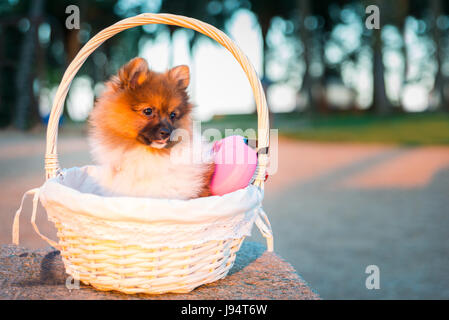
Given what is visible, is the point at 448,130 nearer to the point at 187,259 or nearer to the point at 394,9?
the point at 394,9

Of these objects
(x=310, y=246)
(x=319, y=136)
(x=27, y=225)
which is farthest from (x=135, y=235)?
(x=319, y=136)

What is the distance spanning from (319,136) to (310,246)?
416 inches

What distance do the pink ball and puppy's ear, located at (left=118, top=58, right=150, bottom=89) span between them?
0.64 m

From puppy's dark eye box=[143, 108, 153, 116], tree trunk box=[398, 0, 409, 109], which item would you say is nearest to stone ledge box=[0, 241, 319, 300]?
puppy's dark eye box=[143, 108, 153, 116]

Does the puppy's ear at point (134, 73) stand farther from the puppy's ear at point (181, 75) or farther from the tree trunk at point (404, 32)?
the tree trunk at point (404, 32)

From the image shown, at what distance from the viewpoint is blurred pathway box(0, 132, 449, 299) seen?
12.8 feet

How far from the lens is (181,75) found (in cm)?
248

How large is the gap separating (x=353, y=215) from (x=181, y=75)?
4164mm

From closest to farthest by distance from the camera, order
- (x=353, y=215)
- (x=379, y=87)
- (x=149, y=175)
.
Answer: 1. (x=149, y=175)
2. (x=353, y=215)
3. (x=379, y=87)

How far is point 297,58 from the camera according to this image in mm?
25578

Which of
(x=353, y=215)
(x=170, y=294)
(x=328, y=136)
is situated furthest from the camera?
(x=328, y=136)

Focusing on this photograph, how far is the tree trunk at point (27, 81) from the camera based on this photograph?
14.8 meters

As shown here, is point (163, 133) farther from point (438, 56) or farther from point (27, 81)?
point (438, 56)

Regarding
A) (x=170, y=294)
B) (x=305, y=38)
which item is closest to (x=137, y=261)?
(x=170, y=294)
